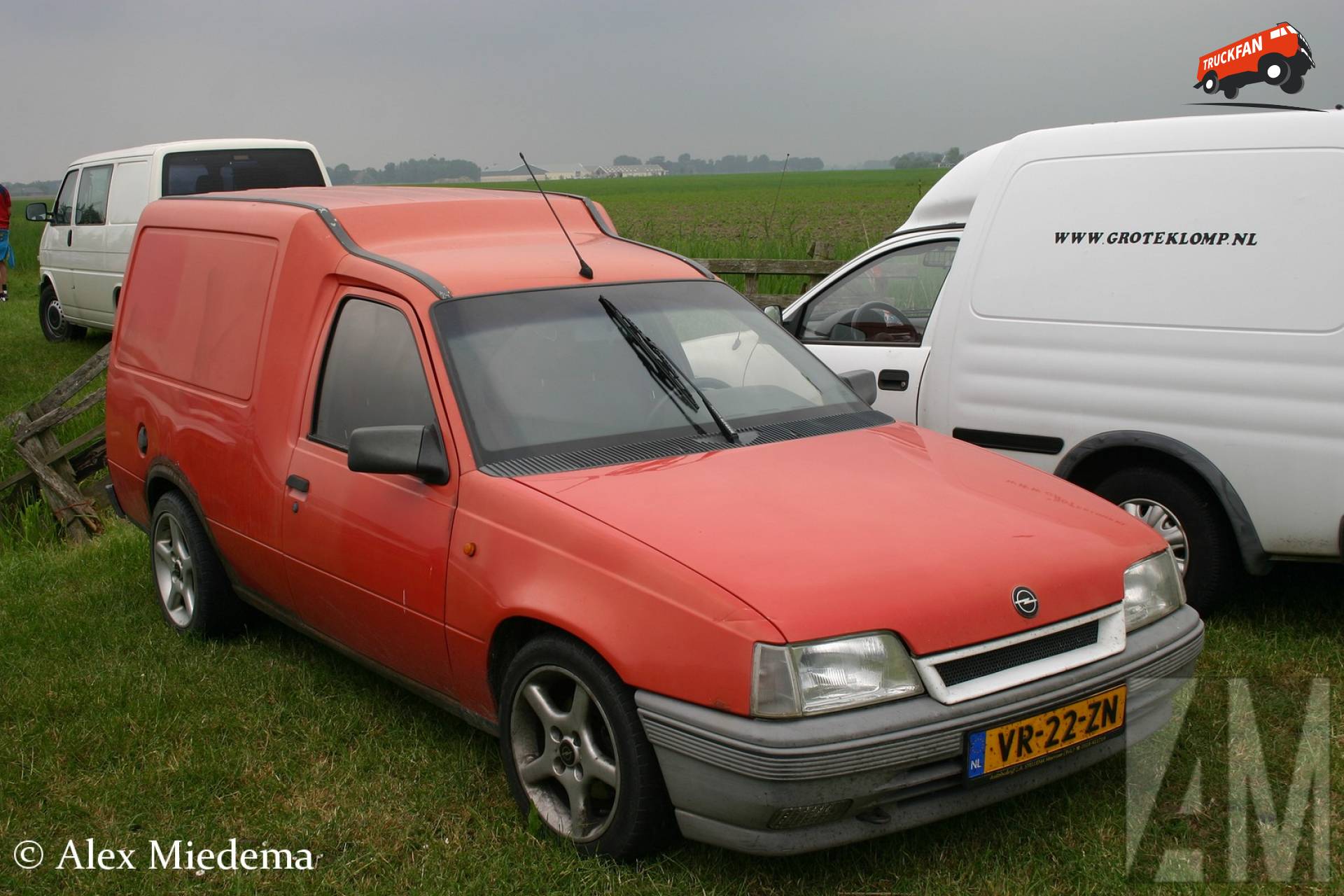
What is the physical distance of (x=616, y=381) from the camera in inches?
171

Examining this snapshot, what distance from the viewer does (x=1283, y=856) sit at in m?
3.58

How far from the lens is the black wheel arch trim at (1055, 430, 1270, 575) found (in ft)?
16.6

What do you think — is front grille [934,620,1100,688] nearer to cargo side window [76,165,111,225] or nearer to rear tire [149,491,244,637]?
rear tire [149,491,244,637]

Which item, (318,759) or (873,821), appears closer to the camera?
(873,821)

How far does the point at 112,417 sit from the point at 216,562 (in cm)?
131

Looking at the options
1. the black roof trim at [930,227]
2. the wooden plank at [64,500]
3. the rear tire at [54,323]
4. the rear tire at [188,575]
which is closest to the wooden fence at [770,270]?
the black roof trim at [930,227]

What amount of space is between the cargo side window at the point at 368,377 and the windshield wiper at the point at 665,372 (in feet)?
2.38

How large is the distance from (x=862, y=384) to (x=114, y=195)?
1201cm

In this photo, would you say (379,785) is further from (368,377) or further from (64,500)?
(64,500)

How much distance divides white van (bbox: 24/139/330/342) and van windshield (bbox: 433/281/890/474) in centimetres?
901

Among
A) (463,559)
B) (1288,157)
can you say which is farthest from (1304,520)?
(463,559)

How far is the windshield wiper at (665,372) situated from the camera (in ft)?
14.3

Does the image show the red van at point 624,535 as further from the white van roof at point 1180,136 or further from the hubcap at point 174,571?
the white van roof at point 1180,136

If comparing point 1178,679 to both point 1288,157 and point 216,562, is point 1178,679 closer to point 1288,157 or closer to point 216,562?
point 1288,157
